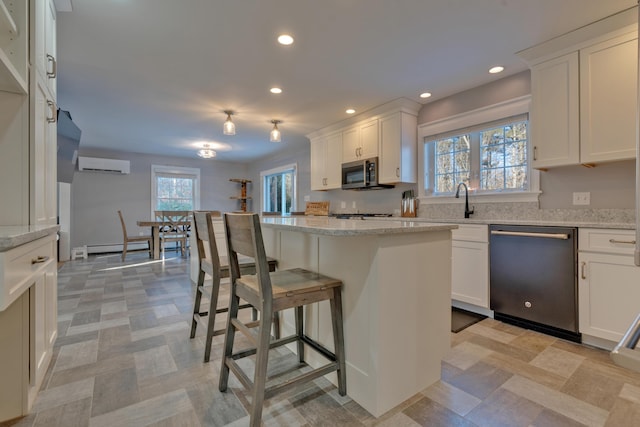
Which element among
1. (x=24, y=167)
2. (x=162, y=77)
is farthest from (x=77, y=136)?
(x=24, y=167)

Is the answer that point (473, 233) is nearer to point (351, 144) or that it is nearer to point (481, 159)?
point (481, 159)

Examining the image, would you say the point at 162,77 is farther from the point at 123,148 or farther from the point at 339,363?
the point at 123,148

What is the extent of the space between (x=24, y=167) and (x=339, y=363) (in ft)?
5.99

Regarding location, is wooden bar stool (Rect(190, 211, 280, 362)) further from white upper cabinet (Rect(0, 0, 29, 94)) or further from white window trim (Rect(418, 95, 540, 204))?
white window trim (Rect(418, 95, 540, 204))

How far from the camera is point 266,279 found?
129 centimetres

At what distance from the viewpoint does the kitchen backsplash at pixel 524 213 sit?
2.34m

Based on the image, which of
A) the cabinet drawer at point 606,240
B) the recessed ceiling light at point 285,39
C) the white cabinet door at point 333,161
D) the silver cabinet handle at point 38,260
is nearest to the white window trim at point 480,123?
the cabinet drawer at point 606,240

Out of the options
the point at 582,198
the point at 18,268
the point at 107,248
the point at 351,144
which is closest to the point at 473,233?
the point at 582,198

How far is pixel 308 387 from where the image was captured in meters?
1.62

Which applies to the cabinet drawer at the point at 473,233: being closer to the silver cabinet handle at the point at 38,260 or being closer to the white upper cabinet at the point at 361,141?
the white upper cabinet at the point at 361,141

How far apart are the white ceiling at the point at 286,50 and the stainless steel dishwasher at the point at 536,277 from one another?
1516mm

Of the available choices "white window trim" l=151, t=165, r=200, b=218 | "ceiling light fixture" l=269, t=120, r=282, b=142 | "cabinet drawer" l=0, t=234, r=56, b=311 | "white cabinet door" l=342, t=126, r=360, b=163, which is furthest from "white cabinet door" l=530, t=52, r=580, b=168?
"white window trim" l=151, t=165, r=200, b=218

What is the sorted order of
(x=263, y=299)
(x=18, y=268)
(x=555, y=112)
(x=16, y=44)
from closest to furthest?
1. (x=18, y=268)
2. (x=263, y=299)
3. (x=16, y=44)
4. (x=555, y=112)

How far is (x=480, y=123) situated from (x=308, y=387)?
3027 mm
